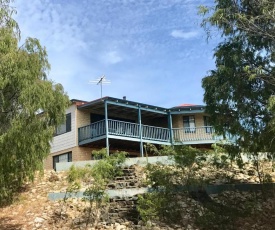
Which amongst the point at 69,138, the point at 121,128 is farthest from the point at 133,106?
the point at 69,138

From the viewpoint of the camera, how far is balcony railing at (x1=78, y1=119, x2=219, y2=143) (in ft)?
85.7

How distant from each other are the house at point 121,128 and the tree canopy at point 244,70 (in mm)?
12119

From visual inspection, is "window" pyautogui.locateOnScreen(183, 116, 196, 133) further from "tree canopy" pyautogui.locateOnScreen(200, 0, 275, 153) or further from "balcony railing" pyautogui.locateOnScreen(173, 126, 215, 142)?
"tree canopy" pyautogui.locateOnScreen(200, 0, 275, 153)

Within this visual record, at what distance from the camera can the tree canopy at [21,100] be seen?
11.3m

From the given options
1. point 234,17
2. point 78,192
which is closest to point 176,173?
point 78,192

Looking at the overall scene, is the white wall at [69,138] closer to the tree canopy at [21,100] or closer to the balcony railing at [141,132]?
the balcony railing at [141,132]

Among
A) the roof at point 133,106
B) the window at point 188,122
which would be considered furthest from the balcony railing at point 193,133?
the roof at point 133,106

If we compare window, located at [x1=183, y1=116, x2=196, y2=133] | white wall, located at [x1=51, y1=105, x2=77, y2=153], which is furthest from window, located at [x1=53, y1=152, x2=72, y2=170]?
window, located at [x1=183, y1=116, x2=196, y2=133]

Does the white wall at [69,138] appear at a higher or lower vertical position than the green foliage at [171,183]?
higher

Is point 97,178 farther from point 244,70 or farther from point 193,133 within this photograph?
point 193,133

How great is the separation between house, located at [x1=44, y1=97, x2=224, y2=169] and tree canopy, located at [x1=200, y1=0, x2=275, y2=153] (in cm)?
1212

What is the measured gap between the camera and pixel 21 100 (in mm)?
11430

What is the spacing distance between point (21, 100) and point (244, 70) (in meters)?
6.12

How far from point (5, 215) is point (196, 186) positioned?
6.31m
